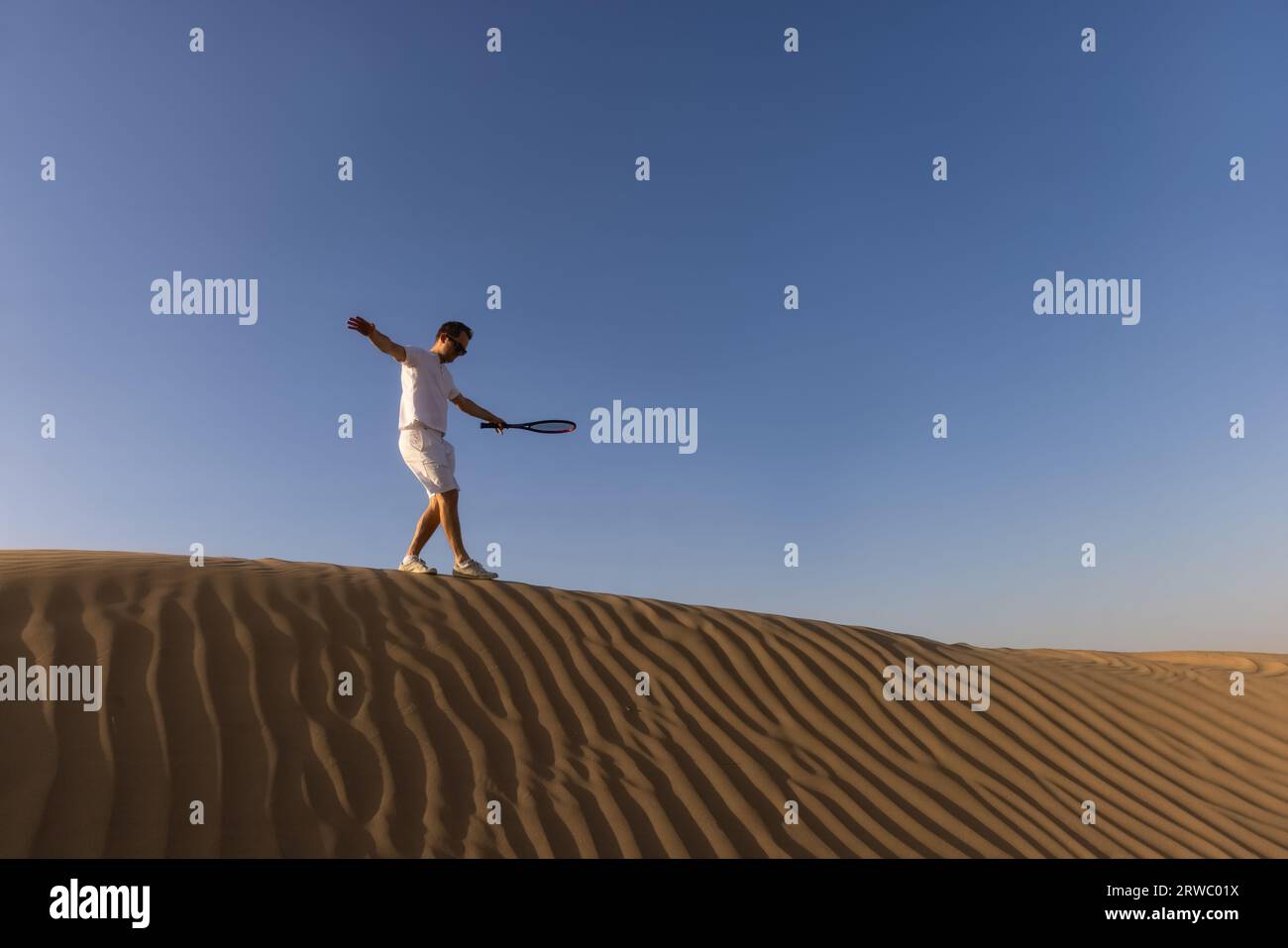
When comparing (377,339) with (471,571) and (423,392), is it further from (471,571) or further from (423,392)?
(471,571)

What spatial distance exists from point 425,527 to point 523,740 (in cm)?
217

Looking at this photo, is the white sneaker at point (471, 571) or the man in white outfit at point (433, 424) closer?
the man in white outfit at point (433, 424)

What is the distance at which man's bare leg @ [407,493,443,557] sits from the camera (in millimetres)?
5733

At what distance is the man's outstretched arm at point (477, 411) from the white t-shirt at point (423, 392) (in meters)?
0.20

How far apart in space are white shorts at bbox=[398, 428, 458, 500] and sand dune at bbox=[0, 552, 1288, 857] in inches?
28.0

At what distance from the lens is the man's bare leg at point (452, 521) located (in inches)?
223

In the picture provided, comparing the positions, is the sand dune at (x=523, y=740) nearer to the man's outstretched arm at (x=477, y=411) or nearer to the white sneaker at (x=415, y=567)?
the white sneaker at (x=415, y=567)

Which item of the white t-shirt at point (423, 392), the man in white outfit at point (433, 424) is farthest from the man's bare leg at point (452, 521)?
the white t-shirt at point (423, 392)

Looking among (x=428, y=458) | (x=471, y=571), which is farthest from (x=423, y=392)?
(x=471, y=571)

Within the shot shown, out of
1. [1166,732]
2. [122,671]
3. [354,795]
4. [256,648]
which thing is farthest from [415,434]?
[1166,732]

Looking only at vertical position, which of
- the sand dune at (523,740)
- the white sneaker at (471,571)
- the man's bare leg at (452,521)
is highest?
the man's bare leg at (452,521)

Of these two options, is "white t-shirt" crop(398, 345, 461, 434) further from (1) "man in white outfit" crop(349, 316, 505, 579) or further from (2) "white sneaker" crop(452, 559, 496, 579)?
(2) "white sneaker" crop(452, 559, 496, 579)
